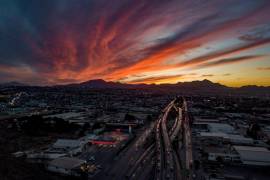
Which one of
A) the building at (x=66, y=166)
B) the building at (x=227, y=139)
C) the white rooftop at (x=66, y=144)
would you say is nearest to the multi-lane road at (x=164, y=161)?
the building at (x=227, y=139)

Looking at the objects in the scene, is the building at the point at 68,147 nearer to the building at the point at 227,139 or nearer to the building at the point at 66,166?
the building at the point at 66,166

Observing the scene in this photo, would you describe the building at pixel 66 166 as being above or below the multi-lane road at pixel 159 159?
above

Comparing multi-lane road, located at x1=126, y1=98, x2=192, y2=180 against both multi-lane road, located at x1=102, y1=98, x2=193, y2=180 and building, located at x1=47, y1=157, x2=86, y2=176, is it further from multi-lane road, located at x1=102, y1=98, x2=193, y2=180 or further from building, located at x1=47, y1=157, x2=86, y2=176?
building, located at x1=47, y1=157, x2=86, y2=176

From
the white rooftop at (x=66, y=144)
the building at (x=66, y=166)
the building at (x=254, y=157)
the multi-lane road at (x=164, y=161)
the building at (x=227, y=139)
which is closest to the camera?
the building at (x=66, y=166)

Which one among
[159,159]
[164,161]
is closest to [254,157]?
[164,161]

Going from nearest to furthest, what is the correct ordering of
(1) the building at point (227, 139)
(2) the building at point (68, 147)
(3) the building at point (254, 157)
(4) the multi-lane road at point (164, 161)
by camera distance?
(4) the multi-lane road at point (164, 161)
(3) the building at point (254, 157)
(2) the building at point (68, 147)
(1) the building at point (227, 139)

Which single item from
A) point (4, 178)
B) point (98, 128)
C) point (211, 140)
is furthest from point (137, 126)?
point (4, 178)

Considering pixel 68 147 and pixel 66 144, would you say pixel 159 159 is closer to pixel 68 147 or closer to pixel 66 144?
pixel 68 147

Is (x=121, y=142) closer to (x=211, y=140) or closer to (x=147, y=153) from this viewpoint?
(x=147, y=153)
